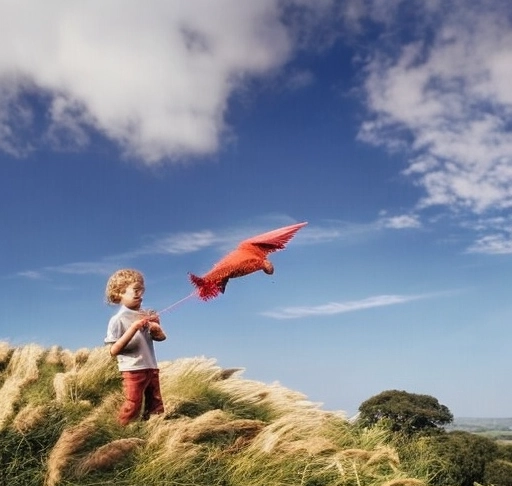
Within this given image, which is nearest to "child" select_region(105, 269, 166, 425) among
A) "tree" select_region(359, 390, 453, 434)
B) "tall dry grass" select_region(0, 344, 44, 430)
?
"tall dry grass" select_region(0, 344, 44, 430)

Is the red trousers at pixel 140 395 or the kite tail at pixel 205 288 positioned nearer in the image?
the kite tail at pixel 205 288

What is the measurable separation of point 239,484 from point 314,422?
2.56 metres

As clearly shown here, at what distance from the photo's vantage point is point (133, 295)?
7160mm

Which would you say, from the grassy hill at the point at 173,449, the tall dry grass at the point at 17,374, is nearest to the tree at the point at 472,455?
the tall dry grass at the point at 17,374

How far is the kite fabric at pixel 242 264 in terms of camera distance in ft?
21.4

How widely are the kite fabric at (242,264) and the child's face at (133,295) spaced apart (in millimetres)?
980

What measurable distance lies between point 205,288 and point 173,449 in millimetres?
1644

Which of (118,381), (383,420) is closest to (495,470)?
(383,420)

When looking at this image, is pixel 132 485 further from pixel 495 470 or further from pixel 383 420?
pixel 495 470

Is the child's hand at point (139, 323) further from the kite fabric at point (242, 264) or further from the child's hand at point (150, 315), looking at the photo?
the kite fabric at point (242, 264)

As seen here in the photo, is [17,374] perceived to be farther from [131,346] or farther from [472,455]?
[472,455]

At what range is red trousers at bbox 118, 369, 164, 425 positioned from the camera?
708cm

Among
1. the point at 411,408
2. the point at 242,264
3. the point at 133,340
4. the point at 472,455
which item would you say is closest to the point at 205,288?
the point at 242,264

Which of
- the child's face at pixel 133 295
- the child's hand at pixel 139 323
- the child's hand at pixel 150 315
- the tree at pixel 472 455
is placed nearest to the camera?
the child's hand at pixel 139 323
